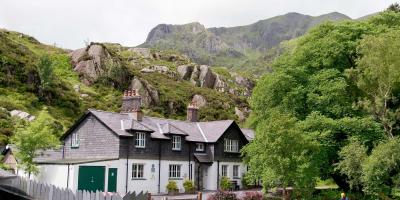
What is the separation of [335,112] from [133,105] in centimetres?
2006

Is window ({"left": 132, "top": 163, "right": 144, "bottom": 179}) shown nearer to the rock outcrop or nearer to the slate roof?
the slate roof

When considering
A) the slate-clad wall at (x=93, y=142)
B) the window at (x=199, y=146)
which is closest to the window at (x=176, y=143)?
the window at (x=199, y=146)

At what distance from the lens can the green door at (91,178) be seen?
40.5 m

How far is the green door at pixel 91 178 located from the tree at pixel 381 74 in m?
22.2

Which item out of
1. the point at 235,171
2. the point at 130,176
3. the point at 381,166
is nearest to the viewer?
the point at 381,166

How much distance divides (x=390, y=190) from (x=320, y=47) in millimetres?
13400

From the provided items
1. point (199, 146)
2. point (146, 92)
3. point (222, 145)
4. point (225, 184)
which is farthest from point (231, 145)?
point (146, 92)

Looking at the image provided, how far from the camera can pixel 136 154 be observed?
4444 cm

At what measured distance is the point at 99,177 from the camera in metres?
41.3

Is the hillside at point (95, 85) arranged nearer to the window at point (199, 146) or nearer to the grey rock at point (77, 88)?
the grey rock at point (77, 88)

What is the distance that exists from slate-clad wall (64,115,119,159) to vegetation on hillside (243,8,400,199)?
12.7 metres

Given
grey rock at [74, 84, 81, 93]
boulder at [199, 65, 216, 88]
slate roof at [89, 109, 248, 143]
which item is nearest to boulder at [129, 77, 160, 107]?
grey rock at [74, 84, 81, 93]

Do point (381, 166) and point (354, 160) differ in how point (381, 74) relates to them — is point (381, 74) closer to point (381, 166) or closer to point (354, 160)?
point (354, 160)

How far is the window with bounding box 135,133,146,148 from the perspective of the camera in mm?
44812
